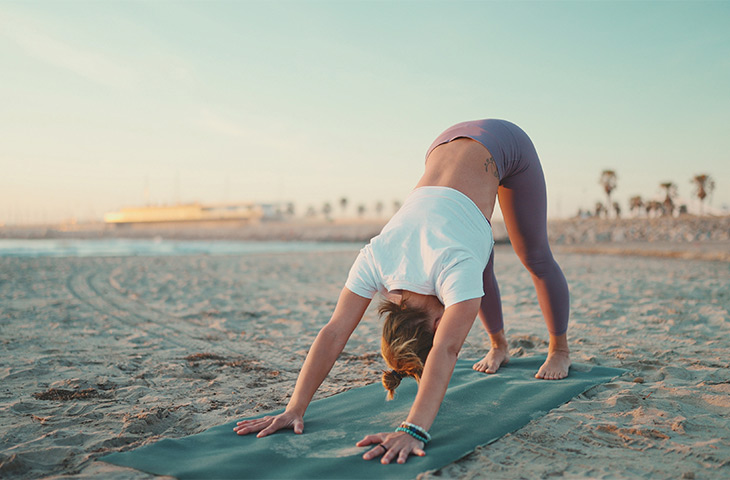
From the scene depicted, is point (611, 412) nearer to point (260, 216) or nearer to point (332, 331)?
point (332, 331)

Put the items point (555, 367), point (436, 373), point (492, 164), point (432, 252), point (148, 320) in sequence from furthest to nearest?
point (148, 320) < point (555, 367) < point (492, 164) < point (432, 252) < point (436, 373)

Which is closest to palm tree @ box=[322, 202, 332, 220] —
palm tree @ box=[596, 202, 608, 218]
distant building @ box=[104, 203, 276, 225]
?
distant building @ box=[104, 203, 276, 225]

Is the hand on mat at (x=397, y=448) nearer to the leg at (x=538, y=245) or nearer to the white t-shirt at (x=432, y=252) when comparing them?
the white t-shirt at (x=432, y=252)

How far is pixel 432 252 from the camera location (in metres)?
1.88

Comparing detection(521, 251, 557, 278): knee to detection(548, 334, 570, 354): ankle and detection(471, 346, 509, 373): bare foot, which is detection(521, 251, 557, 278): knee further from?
detection(471, 346, 509, 373): bare foot

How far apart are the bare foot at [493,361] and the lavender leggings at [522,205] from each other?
0.82 feet

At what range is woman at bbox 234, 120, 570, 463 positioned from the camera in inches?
70.9

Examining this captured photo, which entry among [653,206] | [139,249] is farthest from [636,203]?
[139,249]

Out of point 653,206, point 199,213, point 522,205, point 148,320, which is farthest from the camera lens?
point 199,213

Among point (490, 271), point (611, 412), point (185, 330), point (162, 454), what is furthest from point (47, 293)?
point (611, 412)

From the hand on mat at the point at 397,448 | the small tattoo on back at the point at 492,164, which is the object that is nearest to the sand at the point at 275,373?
the hand on mat at the point at 397,448

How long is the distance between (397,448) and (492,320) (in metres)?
1.40

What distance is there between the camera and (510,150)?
2.49 m

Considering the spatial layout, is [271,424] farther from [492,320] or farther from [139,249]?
[139,249]
